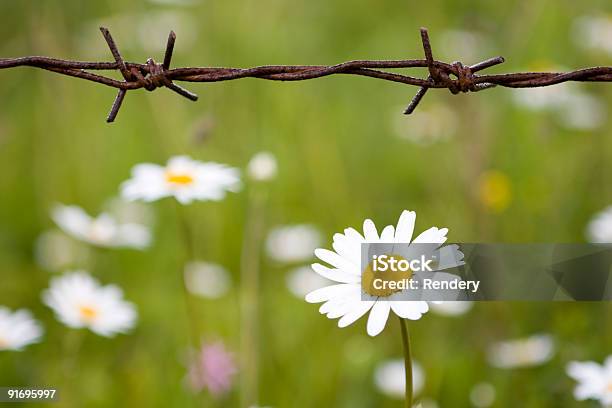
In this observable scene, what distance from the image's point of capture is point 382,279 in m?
0.86

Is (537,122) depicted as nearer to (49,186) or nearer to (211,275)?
(211,275)

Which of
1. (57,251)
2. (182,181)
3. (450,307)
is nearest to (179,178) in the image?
(182,181)

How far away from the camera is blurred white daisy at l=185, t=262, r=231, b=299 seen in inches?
86.7

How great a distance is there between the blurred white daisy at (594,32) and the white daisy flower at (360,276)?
2.11 metres

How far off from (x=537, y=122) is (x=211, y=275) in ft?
3.23

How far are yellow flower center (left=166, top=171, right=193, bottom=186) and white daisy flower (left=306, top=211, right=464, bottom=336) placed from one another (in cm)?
58

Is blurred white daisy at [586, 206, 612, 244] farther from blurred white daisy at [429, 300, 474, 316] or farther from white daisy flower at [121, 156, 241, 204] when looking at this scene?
white daisy flower at [121, 156, 241, 204]

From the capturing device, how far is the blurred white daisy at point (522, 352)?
64.8 inches

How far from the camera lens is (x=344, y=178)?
8.80ft

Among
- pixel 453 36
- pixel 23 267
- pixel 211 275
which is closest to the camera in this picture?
pixel 211 275

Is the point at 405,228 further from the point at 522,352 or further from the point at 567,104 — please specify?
the point at 567,104

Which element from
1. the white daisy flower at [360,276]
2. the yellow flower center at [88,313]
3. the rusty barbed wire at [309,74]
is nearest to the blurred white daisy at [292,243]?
the yellow flower center at [88,313]

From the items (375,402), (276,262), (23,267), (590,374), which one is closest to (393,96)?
(276,262)

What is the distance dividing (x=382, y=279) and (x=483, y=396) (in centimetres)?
78
